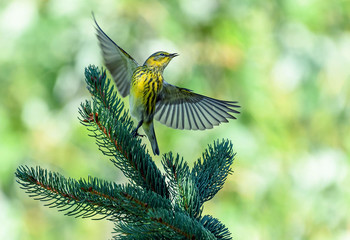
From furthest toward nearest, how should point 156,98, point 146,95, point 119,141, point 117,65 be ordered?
point 117,65 < point 156,98 < point 146,95 < point 119,141

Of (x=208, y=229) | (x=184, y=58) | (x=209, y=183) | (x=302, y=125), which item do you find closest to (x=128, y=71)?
(x=209, y=183)

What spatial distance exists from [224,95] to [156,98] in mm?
3275

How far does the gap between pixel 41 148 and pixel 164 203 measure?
17.0 ft

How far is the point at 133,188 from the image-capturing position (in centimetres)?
188

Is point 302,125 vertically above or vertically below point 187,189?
above

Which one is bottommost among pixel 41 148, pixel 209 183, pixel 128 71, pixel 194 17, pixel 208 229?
pixel 208 229

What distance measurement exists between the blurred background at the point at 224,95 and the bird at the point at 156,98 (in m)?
2.22

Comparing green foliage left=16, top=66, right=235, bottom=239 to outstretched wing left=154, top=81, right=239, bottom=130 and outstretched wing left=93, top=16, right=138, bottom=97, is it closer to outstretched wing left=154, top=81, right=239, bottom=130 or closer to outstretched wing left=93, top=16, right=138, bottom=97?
outstretched wing left=154, top=81, right=239, bottom=130

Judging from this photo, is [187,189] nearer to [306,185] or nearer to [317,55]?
[306,185]

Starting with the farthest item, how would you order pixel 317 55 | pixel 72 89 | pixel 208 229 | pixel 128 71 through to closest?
1. pixel 72 89
2. pixel 317 55
3. pixel 128 71
4. pixel 208 229

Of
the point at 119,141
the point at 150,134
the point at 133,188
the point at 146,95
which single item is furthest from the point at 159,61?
the point at 133,188

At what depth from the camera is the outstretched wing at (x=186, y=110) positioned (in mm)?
3779

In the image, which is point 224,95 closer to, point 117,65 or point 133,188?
point 117,65

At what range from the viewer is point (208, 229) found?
1.85 m
